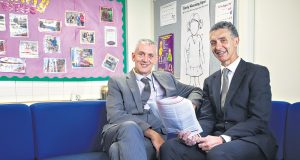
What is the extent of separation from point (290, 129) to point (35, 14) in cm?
252

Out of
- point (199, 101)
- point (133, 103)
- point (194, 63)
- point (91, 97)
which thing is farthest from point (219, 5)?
point (91, 97)

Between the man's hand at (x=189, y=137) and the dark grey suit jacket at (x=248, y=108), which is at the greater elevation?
the dark grey suit jacket at (x=248, y=108)

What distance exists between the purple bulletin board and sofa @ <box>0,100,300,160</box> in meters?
0.99

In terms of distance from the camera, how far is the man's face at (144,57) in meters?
2.06

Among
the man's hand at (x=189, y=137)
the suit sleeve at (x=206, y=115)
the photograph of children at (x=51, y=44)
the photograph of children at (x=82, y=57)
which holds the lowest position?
the man's hand at (x=189, y=137)

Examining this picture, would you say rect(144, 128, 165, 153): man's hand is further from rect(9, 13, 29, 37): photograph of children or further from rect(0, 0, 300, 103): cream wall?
rect(9, 13, 29, 37): photograph of children

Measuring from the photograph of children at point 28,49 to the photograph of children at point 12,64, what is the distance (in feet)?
0.20

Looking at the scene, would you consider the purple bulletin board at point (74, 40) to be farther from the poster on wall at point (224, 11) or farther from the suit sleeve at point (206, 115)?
the suit sleeve at point (206, 115)

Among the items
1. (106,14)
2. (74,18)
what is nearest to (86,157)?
(74,18)

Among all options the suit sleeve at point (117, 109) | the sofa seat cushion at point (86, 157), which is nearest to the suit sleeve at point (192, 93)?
the suit sleeve at point (117, 109)

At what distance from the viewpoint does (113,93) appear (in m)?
2.03

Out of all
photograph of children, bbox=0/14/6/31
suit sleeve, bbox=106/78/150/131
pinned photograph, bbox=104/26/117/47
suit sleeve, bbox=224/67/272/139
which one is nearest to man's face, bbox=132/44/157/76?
suit sleeve, bbox=106/78/150/131

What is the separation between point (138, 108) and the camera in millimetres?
2020

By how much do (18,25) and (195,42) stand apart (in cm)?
176
